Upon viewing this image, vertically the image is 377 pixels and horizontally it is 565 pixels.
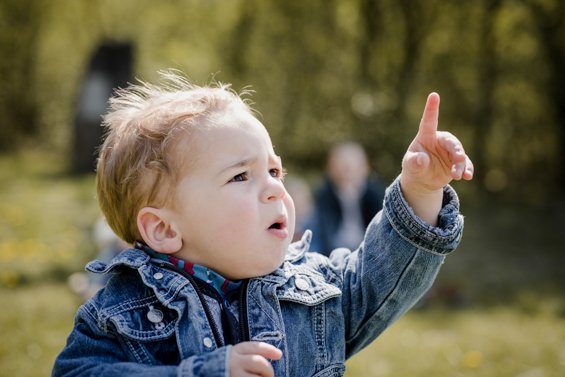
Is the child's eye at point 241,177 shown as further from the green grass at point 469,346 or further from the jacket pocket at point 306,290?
the green grass at point 469,346

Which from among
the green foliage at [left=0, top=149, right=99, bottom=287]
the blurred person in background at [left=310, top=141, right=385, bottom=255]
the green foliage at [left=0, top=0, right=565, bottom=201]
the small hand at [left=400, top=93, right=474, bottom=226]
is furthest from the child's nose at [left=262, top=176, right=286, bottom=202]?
the green foliage at [left=0, top=0, right=565, bottom=201]

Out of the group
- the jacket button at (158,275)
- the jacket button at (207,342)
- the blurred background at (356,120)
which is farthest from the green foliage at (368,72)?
the jacket button at (207,342)

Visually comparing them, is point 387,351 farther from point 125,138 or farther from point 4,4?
point 4,4

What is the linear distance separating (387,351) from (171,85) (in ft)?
11.5

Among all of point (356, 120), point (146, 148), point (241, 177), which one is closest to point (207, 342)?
point (241, 177)

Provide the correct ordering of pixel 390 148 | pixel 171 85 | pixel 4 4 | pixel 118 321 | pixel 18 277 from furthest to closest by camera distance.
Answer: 1. pixel 4 4
2. pixel 390 148
3. pixel 18 277
4. pixel 171 85
5. pixel 118 321

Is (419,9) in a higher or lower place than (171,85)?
higher

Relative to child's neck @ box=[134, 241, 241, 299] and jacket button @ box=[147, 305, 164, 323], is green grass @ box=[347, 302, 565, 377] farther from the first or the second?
jacket button @ box=[147, 305, 164, 323]

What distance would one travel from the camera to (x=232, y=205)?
160 centimetres

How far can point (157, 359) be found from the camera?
156 cm

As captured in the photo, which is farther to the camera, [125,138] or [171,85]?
[171,85]

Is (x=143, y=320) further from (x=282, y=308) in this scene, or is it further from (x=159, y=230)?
(x=282, y=308)

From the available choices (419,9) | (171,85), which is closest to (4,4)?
(419,9)

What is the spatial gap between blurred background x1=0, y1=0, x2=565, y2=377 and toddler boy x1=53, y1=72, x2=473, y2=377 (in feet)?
9.14
